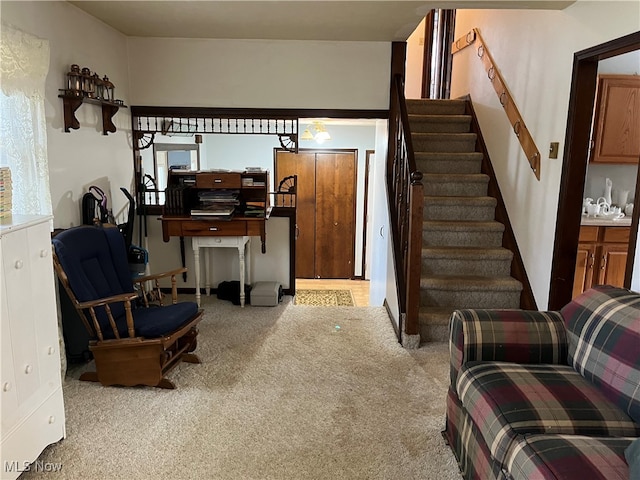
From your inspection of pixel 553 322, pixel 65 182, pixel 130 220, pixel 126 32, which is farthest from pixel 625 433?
pixel 126 32

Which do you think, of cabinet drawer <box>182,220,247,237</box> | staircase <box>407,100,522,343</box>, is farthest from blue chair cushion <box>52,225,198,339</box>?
staircase <box>407,100,522,343</box>

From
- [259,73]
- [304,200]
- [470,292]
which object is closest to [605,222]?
[470,292]

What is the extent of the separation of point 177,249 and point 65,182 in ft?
5.18

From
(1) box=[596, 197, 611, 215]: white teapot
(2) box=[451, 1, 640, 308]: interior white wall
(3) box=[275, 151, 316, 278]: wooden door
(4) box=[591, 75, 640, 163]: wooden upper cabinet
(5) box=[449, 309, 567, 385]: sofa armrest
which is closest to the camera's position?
(5) box=[449, 309, 567, 385]: sofa armrest

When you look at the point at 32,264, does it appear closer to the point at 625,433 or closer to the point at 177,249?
the point at 625,433

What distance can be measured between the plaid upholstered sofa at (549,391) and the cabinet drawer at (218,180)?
267 centimetres

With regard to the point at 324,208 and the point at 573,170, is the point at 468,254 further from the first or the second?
the point at 324,208

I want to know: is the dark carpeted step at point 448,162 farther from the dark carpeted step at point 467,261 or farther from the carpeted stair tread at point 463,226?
the dark carpeted step at point 467,261

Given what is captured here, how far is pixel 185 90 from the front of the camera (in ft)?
13.9

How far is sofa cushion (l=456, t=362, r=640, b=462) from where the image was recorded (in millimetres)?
1635

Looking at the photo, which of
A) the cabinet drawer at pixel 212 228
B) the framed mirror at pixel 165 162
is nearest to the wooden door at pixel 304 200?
the framed mirror at pixel 165 162

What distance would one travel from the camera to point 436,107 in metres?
5.00

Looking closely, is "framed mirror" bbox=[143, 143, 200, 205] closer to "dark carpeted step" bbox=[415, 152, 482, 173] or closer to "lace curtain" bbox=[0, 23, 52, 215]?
"lace curtain" bbox=[0, 23, 52, 215]

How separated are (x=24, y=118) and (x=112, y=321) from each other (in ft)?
3.86
